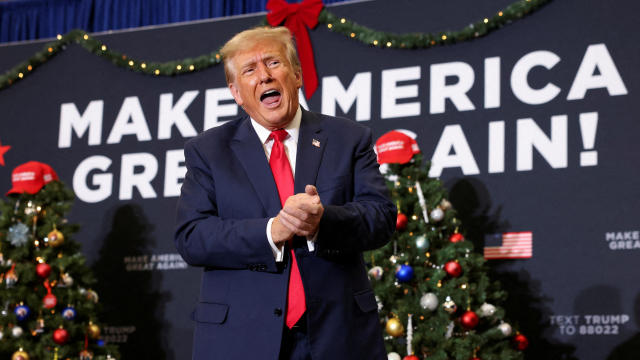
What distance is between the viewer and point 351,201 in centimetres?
205

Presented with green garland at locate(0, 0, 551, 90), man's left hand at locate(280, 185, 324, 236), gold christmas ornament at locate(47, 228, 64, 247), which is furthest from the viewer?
green garland at locate(0, 0, 551, 90)

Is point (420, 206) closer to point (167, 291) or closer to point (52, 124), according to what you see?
point (167, 291)

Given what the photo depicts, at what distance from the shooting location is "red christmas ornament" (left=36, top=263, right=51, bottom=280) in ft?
16.0

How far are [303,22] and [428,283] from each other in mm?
2469

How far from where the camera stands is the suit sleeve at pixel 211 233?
6.07 ft

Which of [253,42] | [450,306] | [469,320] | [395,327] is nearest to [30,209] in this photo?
[395,327]

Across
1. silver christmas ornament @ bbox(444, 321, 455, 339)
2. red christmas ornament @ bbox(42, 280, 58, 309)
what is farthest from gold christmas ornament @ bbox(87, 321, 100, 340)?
silver christmas ornament @ bbox(444, 321, 455, 339)

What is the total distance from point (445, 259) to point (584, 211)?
3.86 feet

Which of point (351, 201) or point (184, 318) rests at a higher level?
point (351, 201)

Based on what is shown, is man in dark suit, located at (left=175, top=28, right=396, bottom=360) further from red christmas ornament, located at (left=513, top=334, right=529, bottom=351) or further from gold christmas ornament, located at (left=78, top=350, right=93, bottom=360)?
gold christmas ornament, located at (left=78, top=350, right=93, bottom=360)

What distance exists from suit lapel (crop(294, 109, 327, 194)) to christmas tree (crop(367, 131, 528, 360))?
6.83ft

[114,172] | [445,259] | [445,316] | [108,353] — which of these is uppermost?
[114,172]

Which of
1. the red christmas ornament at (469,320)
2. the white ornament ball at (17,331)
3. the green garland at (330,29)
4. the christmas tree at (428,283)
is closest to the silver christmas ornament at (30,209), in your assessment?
the white ornament ball at (17,331)

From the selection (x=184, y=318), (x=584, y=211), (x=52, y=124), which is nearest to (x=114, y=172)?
(x=52, y=124)
